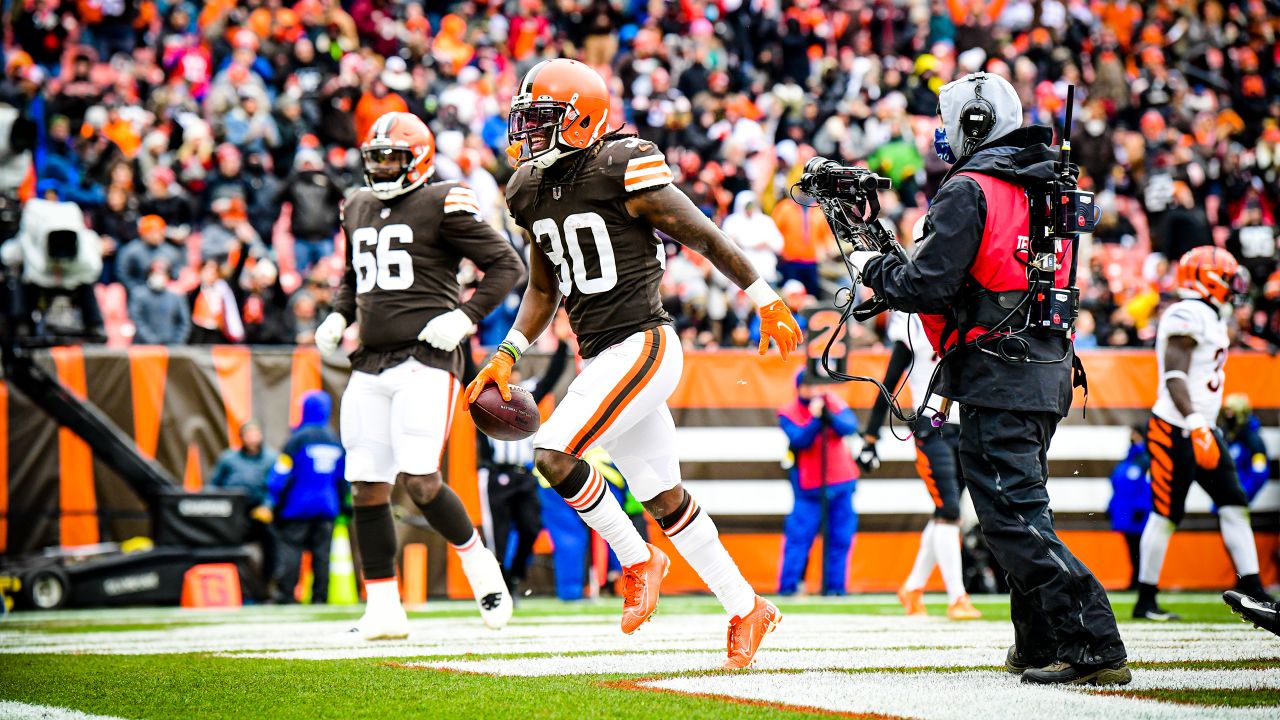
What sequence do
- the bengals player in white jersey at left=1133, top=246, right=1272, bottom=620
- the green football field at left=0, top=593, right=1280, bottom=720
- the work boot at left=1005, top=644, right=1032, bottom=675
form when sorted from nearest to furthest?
the green football field at left=0, top=593, right=1280, bottom=720 → the work boot at left=1005, top=644, right=1032, bottom=675 → the bengals player in white jersey at left=1133, top=246, right=1272, bottom=620

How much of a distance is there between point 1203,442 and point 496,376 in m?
4.59

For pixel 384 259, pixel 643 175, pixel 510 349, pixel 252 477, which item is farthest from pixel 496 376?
pixel 252 477

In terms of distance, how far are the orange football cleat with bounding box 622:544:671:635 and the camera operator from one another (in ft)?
4.14

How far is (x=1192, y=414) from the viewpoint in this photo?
830 centimetres

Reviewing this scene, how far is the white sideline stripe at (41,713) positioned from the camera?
13.4ft

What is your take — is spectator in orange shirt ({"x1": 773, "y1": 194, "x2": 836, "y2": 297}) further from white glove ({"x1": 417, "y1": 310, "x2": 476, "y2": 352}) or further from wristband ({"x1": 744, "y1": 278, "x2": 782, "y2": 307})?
Result: wristband ({"x1": 744, "y1": 278, "x2": 782, "y2": 307})

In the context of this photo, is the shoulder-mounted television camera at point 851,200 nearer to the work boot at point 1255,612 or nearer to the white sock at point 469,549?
the work boot at point 1255,612

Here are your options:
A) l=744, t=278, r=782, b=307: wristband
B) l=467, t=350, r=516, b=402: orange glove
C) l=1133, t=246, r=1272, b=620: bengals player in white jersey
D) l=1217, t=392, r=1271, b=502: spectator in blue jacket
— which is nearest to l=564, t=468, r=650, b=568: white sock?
l=467, t=350, r=516, b=402: orange glove

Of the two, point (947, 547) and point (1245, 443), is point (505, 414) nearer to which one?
point (947, 547)

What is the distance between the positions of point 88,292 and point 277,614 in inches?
134

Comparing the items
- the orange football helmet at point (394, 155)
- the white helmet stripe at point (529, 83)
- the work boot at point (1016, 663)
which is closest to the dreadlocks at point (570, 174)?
the white helmet stripe at point (529, 83)

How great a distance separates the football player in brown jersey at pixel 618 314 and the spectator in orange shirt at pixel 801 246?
9.51 meters

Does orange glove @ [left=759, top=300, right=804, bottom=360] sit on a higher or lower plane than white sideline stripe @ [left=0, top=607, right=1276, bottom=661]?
higher

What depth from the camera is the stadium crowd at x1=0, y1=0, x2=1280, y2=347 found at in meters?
13.2
